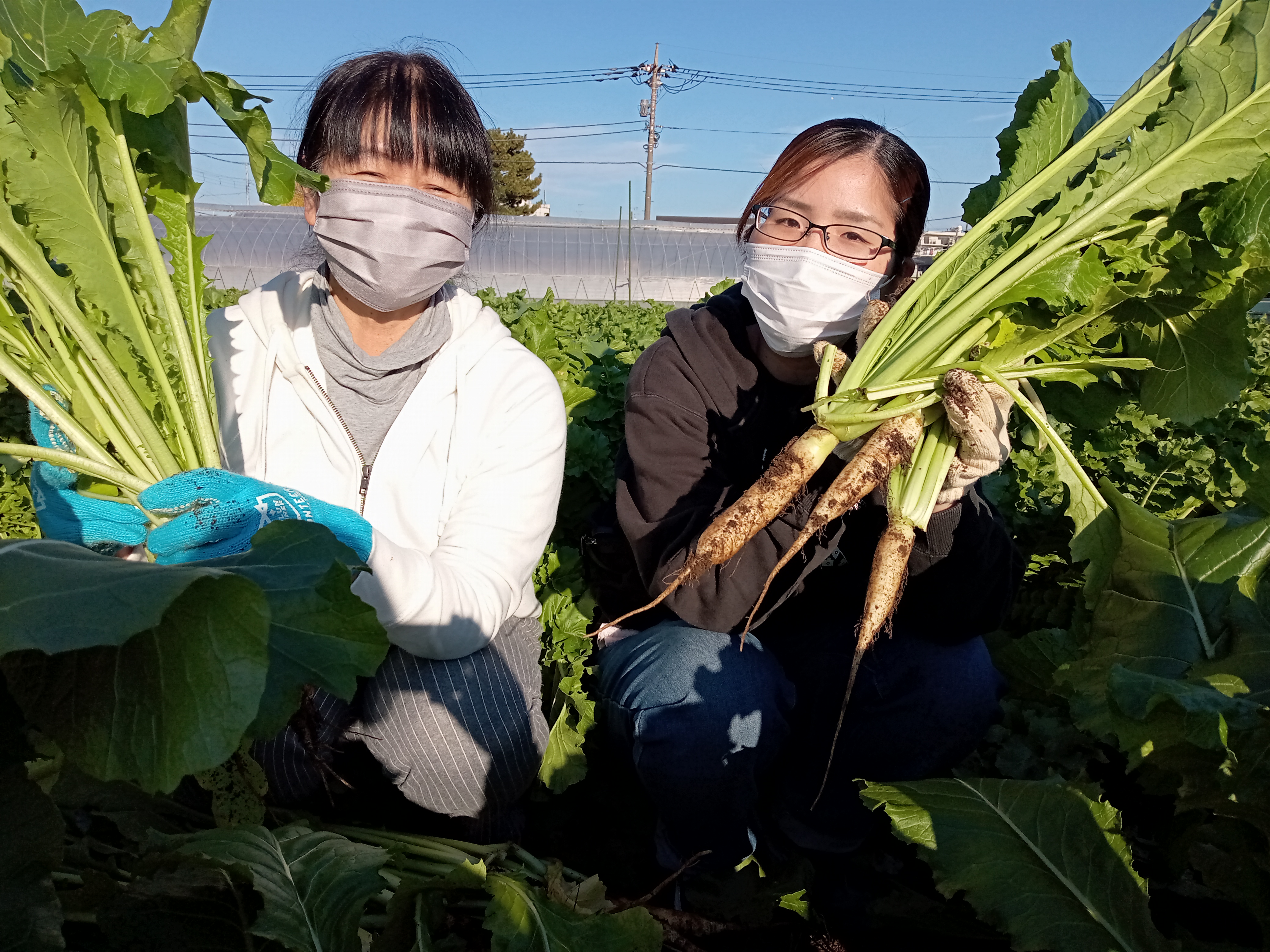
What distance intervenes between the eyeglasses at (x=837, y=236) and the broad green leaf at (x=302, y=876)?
1.86 metres

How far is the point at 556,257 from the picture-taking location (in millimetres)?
22438

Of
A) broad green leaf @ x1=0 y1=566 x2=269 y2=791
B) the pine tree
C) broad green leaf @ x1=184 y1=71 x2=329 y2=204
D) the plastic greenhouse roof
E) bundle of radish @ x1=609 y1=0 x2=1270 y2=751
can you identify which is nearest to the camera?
broad green leaf @ x1=0 y1=566 x2=269 y2=791

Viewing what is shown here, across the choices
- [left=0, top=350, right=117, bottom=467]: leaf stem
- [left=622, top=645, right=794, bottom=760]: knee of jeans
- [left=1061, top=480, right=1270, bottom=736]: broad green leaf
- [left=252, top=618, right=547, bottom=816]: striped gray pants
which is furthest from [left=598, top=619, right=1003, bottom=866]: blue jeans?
[left=0, top=350, right=117, bottom=467]: leaf stem

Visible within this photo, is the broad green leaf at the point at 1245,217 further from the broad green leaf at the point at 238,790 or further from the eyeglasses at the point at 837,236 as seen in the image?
the broad green leaf at the point at 238,790

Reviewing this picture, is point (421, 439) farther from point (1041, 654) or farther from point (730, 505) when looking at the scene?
point (1041, 654)

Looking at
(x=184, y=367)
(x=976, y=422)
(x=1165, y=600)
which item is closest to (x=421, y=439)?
(x=184, y=367)

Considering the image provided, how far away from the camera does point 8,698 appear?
1.08 m

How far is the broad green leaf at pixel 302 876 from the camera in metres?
1.18

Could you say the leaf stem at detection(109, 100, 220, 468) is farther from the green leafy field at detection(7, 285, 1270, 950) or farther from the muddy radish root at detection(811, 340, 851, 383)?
the muddy radish root at detection(811, 340, 851, 383)

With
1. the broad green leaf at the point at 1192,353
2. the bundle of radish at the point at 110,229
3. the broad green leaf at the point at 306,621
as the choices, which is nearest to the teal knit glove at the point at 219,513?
the bundle of radish at the point at 110,229

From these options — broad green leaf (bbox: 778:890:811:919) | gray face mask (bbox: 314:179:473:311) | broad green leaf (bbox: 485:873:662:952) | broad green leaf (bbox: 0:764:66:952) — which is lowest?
broad green leaf (bbox: 778:890:811:919)

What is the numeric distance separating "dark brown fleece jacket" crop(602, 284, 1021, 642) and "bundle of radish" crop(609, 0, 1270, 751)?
15 centimetres

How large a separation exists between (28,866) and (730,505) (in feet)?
6.02

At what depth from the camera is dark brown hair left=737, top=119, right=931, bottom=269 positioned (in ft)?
8.14
